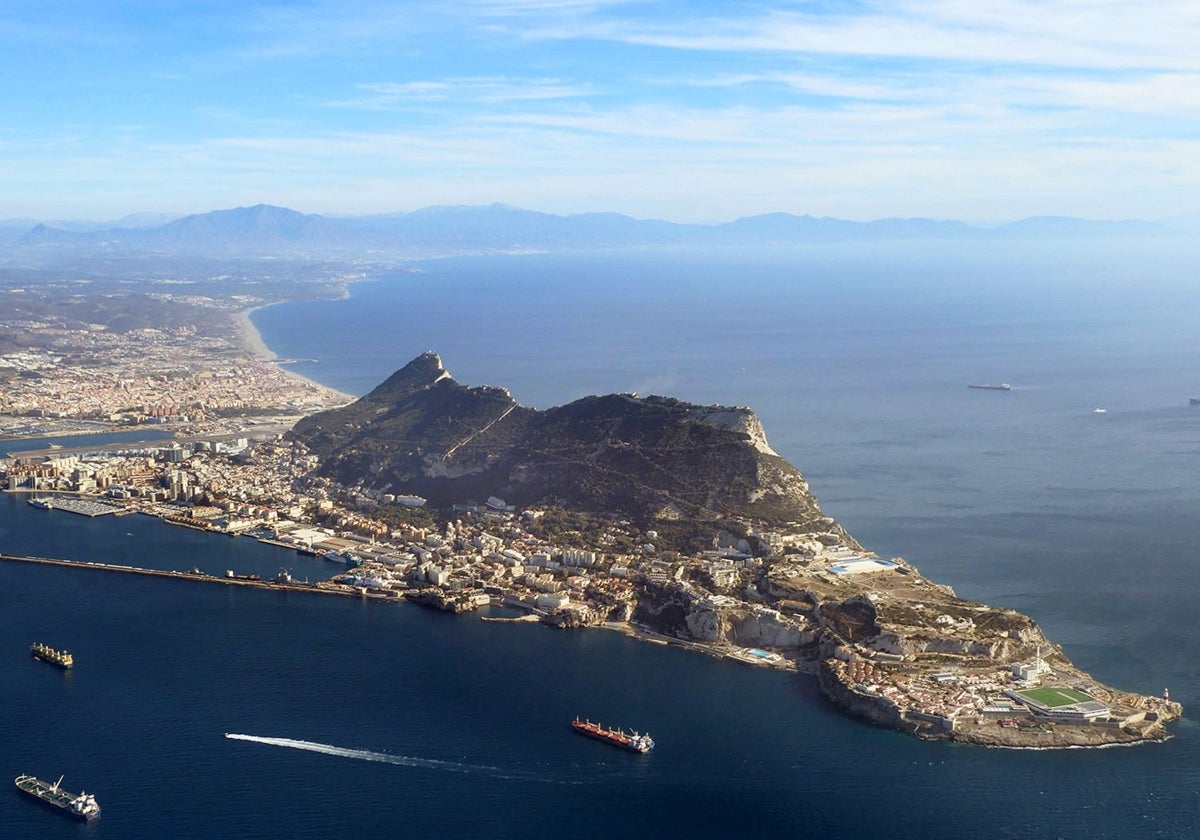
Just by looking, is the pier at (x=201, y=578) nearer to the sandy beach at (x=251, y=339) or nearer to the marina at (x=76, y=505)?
A: the marina at (x=76, y=505)

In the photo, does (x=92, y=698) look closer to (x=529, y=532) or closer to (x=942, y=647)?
(x=529, y=532)

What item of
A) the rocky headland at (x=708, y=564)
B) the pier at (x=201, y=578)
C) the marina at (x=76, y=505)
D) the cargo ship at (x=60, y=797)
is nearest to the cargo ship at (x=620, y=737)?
the rocky headland at (x=708, y=564)

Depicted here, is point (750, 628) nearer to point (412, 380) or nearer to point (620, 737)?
point (620, 737)

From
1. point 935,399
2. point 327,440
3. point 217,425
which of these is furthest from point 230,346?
point 935,399

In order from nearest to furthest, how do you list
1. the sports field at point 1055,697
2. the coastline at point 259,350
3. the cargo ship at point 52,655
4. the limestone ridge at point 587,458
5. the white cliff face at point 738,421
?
the sports field at point 1055,697 < the cargo ship at point 52,655 < the limestone ridge at point 587,458 < the white cliff face at point 738,421 < the coastline at point 259,350

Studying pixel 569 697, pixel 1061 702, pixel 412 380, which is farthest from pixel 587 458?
pixel 1061 702

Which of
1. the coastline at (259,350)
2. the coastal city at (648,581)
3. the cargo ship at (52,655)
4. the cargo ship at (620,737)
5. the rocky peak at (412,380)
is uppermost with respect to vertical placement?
the rocky peak at (412,380)

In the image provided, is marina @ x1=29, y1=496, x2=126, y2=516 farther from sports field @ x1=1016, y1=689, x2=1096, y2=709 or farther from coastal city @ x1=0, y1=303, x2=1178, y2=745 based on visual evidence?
sports field @ x1=1016, y1=689, x2=1096, y2=709
